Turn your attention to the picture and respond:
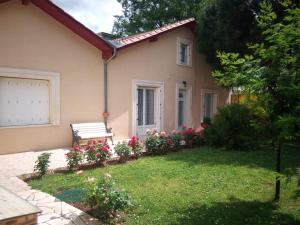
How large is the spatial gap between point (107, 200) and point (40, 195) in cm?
173

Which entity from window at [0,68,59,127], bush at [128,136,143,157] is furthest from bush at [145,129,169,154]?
window at [0,68,59,127]

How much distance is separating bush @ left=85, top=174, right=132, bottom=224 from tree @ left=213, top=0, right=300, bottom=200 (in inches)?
83.0

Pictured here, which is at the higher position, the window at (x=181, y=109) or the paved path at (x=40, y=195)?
the window at (x=181, y=109)

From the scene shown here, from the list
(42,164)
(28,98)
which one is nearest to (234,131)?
(42,164)

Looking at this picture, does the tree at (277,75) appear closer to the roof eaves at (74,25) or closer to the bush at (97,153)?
the bush at (97,153)

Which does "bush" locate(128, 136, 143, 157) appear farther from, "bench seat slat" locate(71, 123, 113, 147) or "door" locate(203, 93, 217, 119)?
"door" locate(203, 93, 217, 119)

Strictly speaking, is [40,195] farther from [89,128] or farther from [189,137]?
[189,137]

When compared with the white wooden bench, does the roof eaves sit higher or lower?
higher

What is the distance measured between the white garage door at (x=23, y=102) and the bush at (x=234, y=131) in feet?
19.3

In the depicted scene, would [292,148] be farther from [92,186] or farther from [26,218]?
[26,218]

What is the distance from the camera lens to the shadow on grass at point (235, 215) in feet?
13.8

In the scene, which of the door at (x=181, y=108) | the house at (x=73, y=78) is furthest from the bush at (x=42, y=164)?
the door at (x=181, y=108)

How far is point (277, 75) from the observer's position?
4160 mm

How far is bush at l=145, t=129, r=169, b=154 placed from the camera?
8.93 meters
